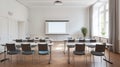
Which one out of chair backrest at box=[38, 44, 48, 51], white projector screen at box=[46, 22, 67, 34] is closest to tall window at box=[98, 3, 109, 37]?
white projector screen at box=[46, 22, 67, 34]

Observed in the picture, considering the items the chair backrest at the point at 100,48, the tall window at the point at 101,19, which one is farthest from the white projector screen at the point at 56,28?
the chair backrest at the point at 100,48

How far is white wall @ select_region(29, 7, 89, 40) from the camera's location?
16.4 metres

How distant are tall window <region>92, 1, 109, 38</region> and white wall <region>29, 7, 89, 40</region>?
1.46 metres

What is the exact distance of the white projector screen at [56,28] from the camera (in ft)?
53.0

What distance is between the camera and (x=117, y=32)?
8.81 meters

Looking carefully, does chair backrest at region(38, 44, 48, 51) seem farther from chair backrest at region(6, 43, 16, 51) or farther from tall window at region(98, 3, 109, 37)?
tall window at region(98, 3, 109, 37)

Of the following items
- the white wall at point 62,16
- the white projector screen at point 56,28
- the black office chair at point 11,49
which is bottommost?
the black office chair at point 11,49

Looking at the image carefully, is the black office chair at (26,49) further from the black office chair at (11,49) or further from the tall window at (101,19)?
the tall window at (101,19)

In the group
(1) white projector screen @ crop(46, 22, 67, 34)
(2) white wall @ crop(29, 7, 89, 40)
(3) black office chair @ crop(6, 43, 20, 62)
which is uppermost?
(2) white wall @ crop(29, 7, 89, 40)

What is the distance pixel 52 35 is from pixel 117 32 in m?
8.66

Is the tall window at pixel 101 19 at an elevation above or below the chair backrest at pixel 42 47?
above

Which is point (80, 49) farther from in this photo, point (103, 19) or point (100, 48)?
point (103, 19)

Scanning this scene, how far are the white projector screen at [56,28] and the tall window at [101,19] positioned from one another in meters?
2.96

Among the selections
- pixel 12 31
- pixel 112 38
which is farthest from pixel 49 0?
pixel 112 38
